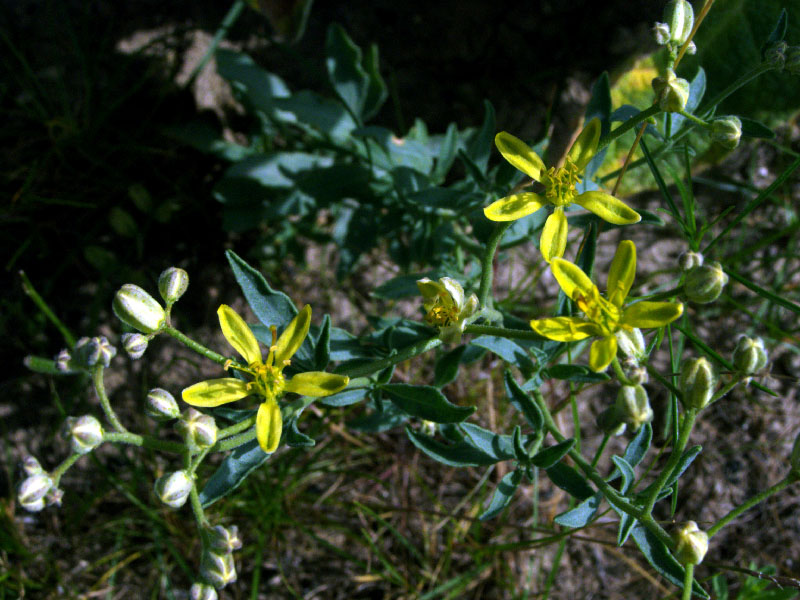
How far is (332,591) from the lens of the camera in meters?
4.40

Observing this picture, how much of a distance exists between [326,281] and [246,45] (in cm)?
174

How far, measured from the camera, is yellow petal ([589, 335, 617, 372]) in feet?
7.73

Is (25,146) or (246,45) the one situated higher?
(246,45)

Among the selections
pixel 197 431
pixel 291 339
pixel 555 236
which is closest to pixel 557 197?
pixel 555 236

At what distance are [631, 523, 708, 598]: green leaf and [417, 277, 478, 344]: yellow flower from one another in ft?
3.21

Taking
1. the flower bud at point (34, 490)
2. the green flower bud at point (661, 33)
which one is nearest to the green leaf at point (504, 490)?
the flower bud at point (34, 490)

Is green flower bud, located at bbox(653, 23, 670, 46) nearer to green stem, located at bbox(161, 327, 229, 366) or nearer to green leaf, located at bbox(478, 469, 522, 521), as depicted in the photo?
green leaf, located at bbox(478, 469, 522, 521)

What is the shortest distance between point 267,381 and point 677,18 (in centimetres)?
208

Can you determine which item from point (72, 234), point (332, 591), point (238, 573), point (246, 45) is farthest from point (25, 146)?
point (332, 591)

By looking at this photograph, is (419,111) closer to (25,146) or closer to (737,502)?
(25,146)

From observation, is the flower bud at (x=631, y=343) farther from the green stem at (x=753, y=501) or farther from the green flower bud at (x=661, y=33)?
the green flower bud at (x=661, y=33)

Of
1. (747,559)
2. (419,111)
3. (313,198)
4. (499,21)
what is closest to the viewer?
(313,198)

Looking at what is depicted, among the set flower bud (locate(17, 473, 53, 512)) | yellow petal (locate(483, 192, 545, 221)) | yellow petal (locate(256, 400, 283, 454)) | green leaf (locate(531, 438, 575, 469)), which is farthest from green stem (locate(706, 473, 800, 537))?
flower bud (locate(17, 473, 53, 512))

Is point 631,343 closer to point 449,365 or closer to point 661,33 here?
point 449,365
